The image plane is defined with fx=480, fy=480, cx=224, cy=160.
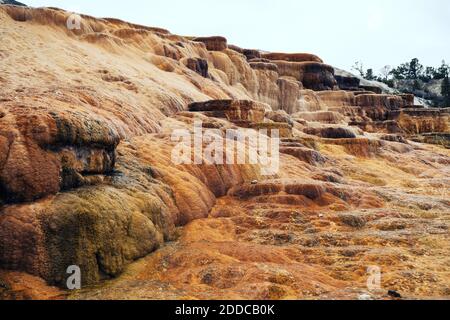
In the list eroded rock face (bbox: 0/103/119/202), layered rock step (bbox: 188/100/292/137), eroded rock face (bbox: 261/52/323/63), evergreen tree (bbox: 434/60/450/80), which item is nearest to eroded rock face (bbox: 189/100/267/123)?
layered rock step (bbox: 188/100/292/137)

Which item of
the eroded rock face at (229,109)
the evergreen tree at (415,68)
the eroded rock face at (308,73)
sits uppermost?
the evergreen tree at (415,68)

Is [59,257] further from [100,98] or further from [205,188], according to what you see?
[100,98]

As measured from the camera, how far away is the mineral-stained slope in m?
8.00

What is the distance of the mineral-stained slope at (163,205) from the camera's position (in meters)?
8.00

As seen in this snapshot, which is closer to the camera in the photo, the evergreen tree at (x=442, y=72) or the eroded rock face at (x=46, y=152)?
the eroded rock face at (x=46, y=152)

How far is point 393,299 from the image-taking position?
7398mm

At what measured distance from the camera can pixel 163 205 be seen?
10547 millimetres

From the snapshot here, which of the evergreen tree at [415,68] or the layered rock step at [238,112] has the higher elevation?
the evergreen tree at [415,68]

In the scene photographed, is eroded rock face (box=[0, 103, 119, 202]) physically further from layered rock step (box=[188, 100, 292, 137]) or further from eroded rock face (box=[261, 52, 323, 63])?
eroded rock face (box=[261, 52, 323, 63])

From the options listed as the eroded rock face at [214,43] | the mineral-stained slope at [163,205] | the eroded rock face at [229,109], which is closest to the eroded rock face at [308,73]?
the eroded rock face at [214,43]

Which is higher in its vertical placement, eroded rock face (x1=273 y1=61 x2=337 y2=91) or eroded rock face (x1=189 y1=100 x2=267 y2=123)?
eroded rock face (x1=273 y1=61 x2=337 y2=91)

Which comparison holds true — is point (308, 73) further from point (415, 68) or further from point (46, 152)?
point (415, 68)

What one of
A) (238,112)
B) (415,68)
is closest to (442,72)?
(415,68)

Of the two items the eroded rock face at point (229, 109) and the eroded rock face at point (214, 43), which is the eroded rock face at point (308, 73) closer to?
the eroded rock face at point (214, 43)
